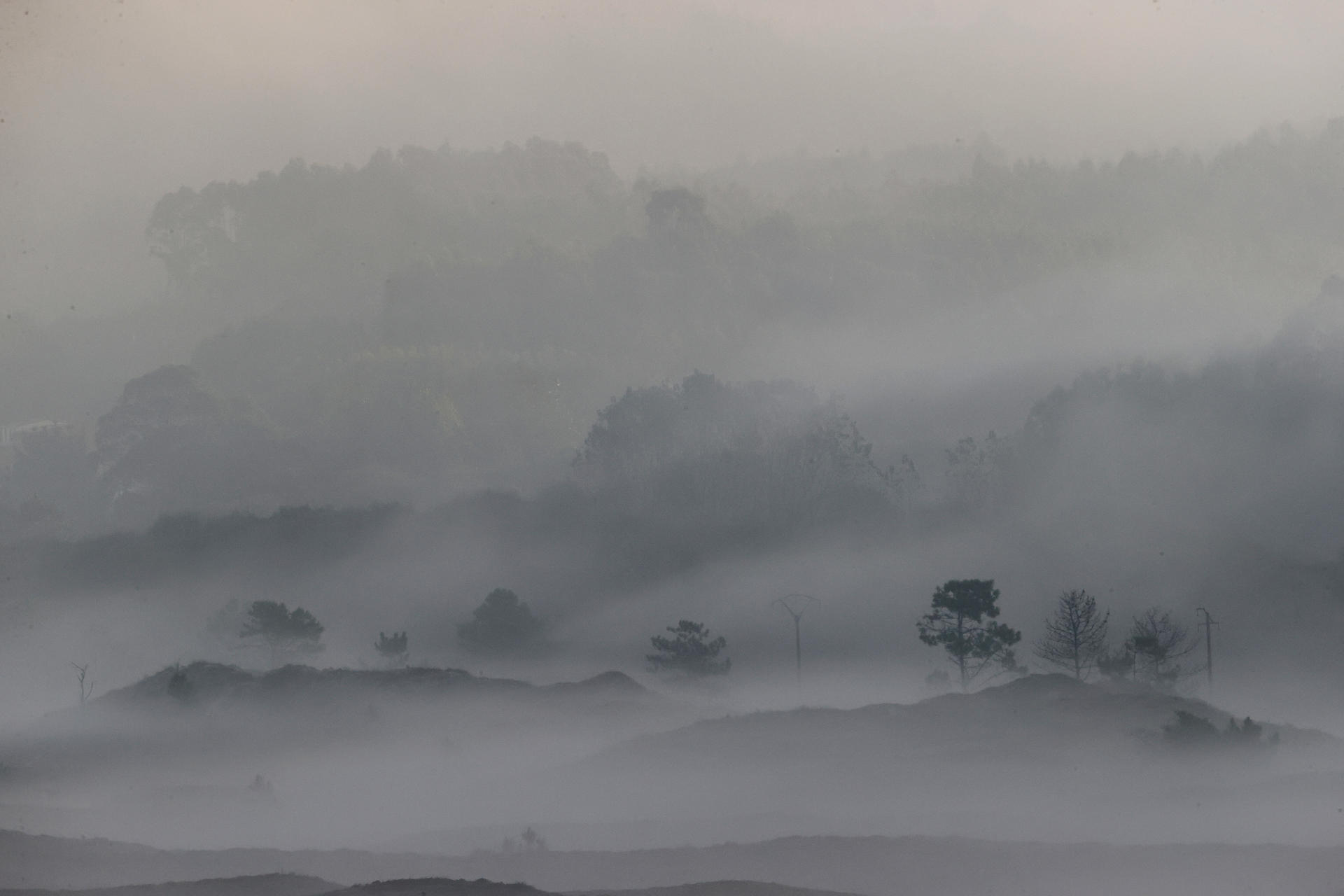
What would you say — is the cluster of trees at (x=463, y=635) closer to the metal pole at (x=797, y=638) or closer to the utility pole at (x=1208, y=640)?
the metal pole at (x=797, y=638)

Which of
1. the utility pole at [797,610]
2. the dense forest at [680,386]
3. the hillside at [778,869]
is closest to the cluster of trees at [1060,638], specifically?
the dense forest at [680,386]

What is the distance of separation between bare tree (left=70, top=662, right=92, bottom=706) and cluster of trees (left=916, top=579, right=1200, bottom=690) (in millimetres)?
9511

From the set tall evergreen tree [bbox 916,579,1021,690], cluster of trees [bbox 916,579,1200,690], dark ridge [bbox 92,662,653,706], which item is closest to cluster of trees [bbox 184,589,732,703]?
dark ridge [bbox 92,662,653,706]

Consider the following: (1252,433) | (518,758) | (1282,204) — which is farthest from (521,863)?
(1282,204)

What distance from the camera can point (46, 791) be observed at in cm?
1992

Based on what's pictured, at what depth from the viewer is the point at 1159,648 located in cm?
1916

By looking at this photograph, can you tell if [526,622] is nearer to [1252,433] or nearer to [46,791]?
[46,791]

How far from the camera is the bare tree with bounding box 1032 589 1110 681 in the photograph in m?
19.4

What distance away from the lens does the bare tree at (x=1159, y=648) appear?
1908 cm

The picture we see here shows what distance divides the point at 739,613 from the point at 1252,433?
Answer: 19.6 ft

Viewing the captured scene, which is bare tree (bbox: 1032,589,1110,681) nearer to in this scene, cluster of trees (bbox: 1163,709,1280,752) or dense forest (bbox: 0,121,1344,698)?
dense forest (bbox: 0,121,1344,698)

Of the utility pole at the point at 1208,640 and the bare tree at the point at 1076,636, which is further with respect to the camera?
the bare tree at the point at 1076,636

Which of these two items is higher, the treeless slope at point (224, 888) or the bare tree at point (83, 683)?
the bare tree at point (83, 683)

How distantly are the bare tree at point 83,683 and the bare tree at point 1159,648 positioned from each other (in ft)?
38.6
